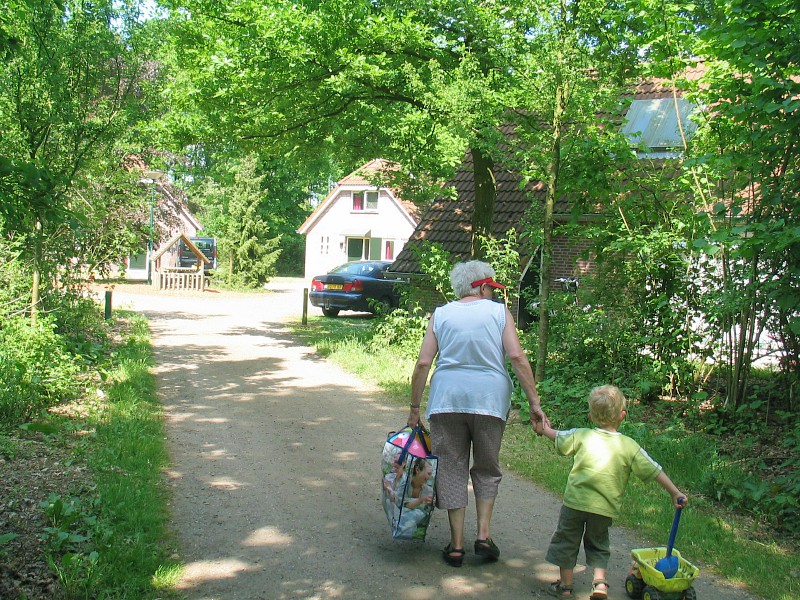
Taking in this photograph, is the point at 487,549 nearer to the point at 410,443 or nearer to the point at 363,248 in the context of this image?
the point at 410,443

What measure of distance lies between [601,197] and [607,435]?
5436mm

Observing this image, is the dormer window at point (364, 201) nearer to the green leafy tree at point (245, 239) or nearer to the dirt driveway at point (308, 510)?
A: the green leafy tree at point (245, 239)

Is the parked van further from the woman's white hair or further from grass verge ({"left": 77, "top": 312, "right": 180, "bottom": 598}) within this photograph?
the woman's white hair

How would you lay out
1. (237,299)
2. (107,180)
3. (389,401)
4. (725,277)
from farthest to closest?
1. (237,299)
2. (107,180)
3. (389,401)
4. (725,277)

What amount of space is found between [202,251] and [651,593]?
4160 cm

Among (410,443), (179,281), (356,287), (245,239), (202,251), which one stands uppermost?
(245,239)

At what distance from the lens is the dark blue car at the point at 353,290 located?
23.7 m

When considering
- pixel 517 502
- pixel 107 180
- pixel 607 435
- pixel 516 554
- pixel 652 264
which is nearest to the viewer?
pixel 607 435

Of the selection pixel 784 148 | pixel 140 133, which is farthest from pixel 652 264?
pixel 140 133

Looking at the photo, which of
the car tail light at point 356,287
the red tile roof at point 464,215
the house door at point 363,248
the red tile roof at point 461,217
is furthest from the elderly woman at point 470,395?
the house door at point 363,248

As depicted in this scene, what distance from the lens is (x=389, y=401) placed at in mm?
10594

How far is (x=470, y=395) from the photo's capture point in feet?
16.3

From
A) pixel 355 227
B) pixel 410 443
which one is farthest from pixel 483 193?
pixel 355 227

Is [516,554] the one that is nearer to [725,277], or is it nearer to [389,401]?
[725,277]
